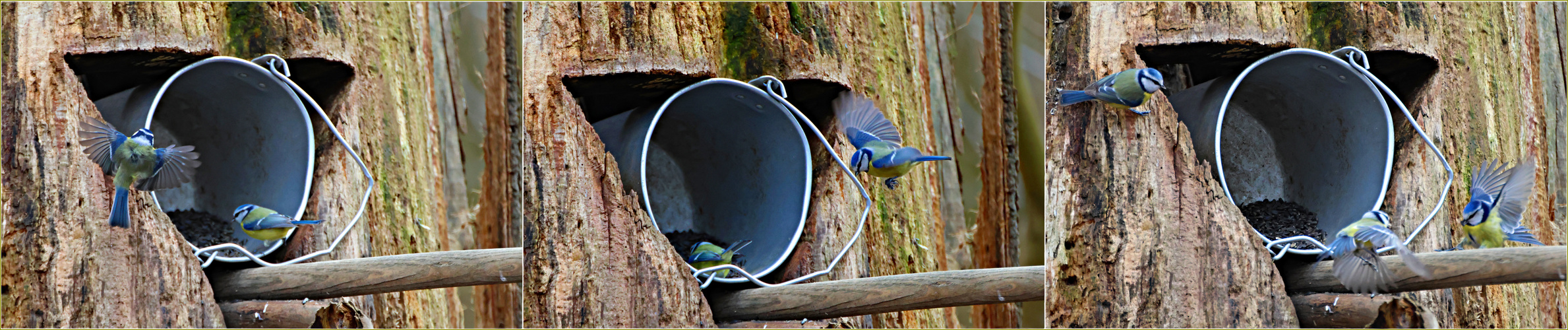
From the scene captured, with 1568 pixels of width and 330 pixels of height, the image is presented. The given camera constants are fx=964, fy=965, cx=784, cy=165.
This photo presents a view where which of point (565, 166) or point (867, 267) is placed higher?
point (565, 166)

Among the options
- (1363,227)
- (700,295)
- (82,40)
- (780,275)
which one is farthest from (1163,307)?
(82,40)

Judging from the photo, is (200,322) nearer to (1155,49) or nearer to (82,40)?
(82,40)

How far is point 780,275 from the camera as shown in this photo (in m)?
2.65

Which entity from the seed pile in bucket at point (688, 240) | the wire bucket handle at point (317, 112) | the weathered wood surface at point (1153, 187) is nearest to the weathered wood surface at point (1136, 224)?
the weathered wood surface at point (1153, 187)

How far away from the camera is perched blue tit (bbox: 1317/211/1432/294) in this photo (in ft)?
7.14

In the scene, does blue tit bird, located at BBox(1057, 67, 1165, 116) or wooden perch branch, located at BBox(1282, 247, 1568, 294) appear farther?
blue tit bird, located at BBox(1057, 67, 1165, 116)

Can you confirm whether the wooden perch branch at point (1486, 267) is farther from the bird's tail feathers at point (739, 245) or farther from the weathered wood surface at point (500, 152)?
the weathered wood surface at point (500, 152)

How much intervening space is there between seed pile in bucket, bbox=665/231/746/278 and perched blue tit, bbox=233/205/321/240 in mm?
956

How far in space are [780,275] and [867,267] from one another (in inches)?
11.6

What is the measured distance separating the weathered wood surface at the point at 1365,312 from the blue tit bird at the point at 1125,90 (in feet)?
2.38

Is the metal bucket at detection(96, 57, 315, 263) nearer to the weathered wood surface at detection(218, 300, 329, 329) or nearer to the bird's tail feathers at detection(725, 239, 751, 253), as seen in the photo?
the weathered wood surface at detection(218, 300, 329, 329)

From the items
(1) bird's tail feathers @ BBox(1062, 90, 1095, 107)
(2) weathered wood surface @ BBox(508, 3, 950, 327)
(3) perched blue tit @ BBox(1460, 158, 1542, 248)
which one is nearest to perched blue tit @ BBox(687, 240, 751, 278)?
(2) weathered wood surface @ BBox(508, 3, 950, 327)

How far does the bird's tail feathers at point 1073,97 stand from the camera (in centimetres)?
238

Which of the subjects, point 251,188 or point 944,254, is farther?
point 944,254
